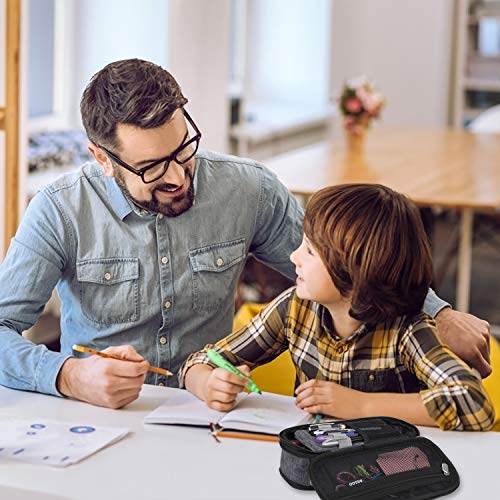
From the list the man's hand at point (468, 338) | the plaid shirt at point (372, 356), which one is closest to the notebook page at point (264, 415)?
the plaid shirt at point (372, 356)

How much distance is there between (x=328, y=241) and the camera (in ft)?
5.82

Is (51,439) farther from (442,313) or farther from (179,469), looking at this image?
(442,313)

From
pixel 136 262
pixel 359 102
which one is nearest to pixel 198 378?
pixel 136 262

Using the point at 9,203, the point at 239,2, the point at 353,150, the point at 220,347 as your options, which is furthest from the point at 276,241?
the point at 239,2

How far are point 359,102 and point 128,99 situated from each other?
125 inches

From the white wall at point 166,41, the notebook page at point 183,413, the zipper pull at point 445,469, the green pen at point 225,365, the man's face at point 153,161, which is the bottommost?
the notebook page at point 183,413

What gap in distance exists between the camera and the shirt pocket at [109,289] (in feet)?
6.80

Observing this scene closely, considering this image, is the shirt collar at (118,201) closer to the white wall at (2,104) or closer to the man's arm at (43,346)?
the man's arm at (43,346)

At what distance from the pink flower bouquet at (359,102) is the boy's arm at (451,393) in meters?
3.34

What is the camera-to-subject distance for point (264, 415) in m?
1.71

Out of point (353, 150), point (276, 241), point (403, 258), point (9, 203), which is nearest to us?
point (403, 258)

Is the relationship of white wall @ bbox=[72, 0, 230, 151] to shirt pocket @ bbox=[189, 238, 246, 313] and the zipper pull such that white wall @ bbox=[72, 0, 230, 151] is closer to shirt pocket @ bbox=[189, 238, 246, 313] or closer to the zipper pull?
shirt pocket @ bbox=[189, 238, 246, 313]

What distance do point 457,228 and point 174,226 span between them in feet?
17.6

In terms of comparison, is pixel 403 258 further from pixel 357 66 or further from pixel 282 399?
pixel 357 66
